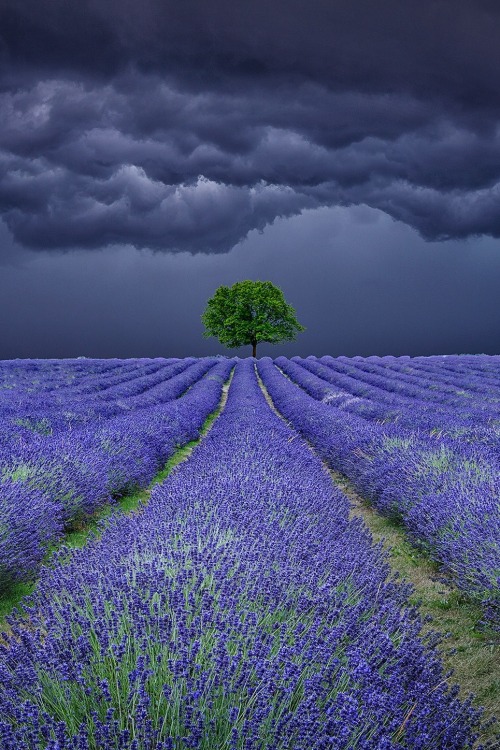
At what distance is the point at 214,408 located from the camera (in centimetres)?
1410

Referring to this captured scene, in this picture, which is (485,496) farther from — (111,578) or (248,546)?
(111,578)

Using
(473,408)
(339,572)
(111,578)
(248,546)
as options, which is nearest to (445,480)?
(339,572)

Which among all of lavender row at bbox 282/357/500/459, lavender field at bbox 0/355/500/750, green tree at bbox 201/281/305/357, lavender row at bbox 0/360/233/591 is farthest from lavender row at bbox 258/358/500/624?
green tree at bbox 201/281/305/357

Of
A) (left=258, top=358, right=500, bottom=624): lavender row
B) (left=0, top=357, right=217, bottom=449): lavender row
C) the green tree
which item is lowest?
(left=258, top=358, right=500, bottom=624): lavender row

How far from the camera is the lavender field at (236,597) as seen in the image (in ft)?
5.37

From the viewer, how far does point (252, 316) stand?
3941cm

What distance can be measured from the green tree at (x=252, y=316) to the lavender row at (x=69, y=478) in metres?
29.2

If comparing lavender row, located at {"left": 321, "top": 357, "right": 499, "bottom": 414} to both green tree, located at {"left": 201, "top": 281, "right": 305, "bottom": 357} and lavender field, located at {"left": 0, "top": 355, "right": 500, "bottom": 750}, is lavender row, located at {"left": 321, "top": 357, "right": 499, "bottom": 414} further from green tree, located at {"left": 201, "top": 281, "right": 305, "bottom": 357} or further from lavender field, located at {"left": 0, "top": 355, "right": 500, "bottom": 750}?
green tree, located at {"left": 201, "top": 281, "right": 305, "bottom": 357}

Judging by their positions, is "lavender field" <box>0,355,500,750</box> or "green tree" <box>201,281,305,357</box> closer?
"lavender field" <box>0,355,500,750</box>

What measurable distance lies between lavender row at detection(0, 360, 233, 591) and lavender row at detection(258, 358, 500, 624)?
2.68 metres

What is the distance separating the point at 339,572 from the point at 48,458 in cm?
368

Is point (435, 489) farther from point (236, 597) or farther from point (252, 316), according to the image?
point (252, 316)

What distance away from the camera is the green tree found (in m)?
38.2

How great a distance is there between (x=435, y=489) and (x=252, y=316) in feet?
115
